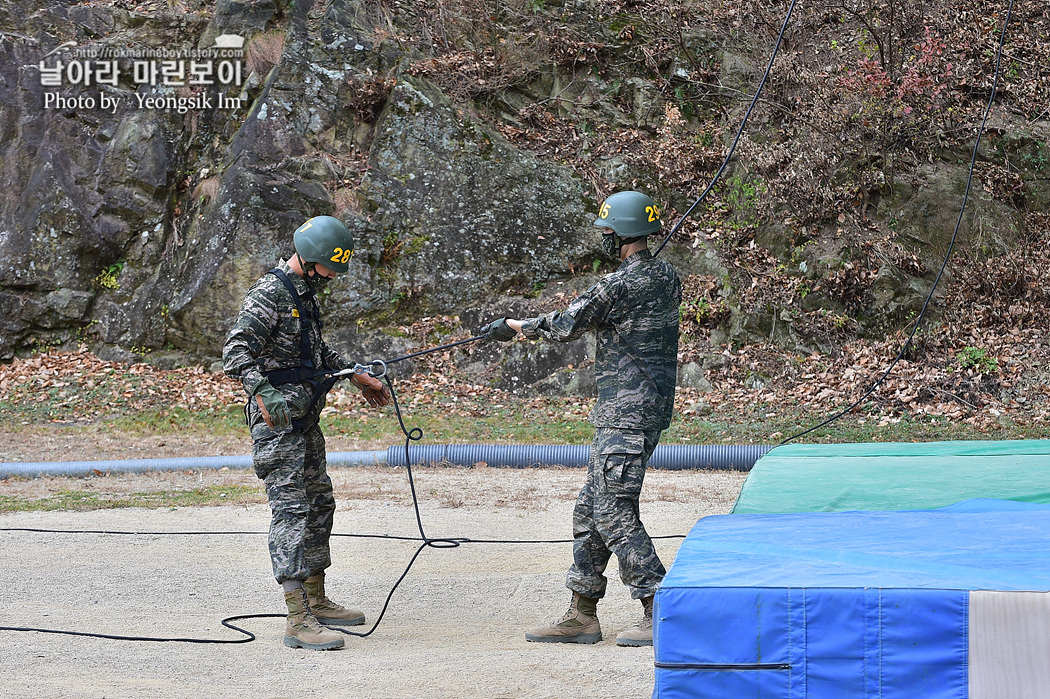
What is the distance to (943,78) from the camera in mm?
13445

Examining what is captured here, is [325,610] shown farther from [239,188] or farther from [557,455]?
[239,188]

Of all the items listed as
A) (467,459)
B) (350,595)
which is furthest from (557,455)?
(350,595)

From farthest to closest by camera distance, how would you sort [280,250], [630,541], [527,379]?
[280,250], [527,379], [630,541]

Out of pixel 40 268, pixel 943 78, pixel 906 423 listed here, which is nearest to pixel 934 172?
pixel 943 78

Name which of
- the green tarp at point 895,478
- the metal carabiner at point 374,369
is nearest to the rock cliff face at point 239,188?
the green tarp at point 895,478

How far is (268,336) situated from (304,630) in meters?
1.41

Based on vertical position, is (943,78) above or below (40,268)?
above

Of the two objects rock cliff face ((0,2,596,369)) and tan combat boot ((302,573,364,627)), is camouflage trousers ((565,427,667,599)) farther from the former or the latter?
rock cliff face ((0,2,596,369))

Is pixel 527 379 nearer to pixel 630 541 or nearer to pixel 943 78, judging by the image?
pixel 943 78

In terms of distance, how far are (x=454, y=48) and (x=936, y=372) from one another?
921cm

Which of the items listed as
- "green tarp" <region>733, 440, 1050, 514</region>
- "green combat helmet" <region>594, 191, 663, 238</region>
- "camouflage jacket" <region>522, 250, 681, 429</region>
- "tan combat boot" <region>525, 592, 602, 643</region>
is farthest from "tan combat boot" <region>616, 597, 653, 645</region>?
"green combat helmet" <region>594, 191, 663, 238</region>

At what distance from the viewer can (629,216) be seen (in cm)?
444

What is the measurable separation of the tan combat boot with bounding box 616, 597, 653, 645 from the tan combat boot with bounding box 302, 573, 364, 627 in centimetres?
140

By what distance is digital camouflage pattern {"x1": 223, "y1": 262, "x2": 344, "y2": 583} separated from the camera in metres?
4.45
